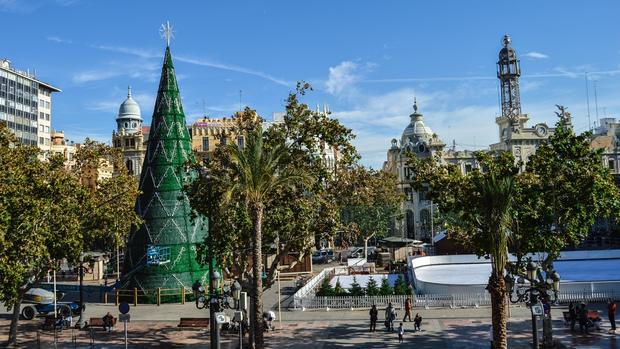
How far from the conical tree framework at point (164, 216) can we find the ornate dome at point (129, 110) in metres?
81.7

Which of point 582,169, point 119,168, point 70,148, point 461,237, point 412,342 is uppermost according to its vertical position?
point 70,148

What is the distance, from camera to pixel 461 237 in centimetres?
2316

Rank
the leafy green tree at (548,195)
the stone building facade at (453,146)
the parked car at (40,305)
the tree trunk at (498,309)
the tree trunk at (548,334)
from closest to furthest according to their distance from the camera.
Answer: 1. the tree trunk at (498,309)
2. the leafy green tree at (548,195)
3. the tree trunk at (548,334)
4. the parked car at (40,305)
5. the stone building facade at (453,146)

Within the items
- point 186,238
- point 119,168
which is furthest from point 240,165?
point 119,168

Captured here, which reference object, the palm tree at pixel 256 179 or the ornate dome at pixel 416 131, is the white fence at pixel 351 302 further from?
the ornate dome at pixel 416 131

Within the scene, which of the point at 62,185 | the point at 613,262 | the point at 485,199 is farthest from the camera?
the point at 613,262

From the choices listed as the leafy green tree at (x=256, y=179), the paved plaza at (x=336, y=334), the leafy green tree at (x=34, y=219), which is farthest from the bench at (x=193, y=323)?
the leafy green tree at (x=256, y=179)

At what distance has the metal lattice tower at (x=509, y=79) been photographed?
113 meters

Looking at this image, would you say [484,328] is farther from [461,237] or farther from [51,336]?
[51,336]

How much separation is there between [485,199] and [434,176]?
517 cm

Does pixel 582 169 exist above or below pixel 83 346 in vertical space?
above

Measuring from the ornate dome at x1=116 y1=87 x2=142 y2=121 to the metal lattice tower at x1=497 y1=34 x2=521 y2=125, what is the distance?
239 ft

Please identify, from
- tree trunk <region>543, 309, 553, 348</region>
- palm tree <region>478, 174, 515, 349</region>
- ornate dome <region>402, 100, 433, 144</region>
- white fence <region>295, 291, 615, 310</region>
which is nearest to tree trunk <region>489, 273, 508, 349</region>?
palm tree <region>478, 174, 515, 349</region>

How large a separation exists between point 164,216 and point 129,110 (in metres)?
84.5
